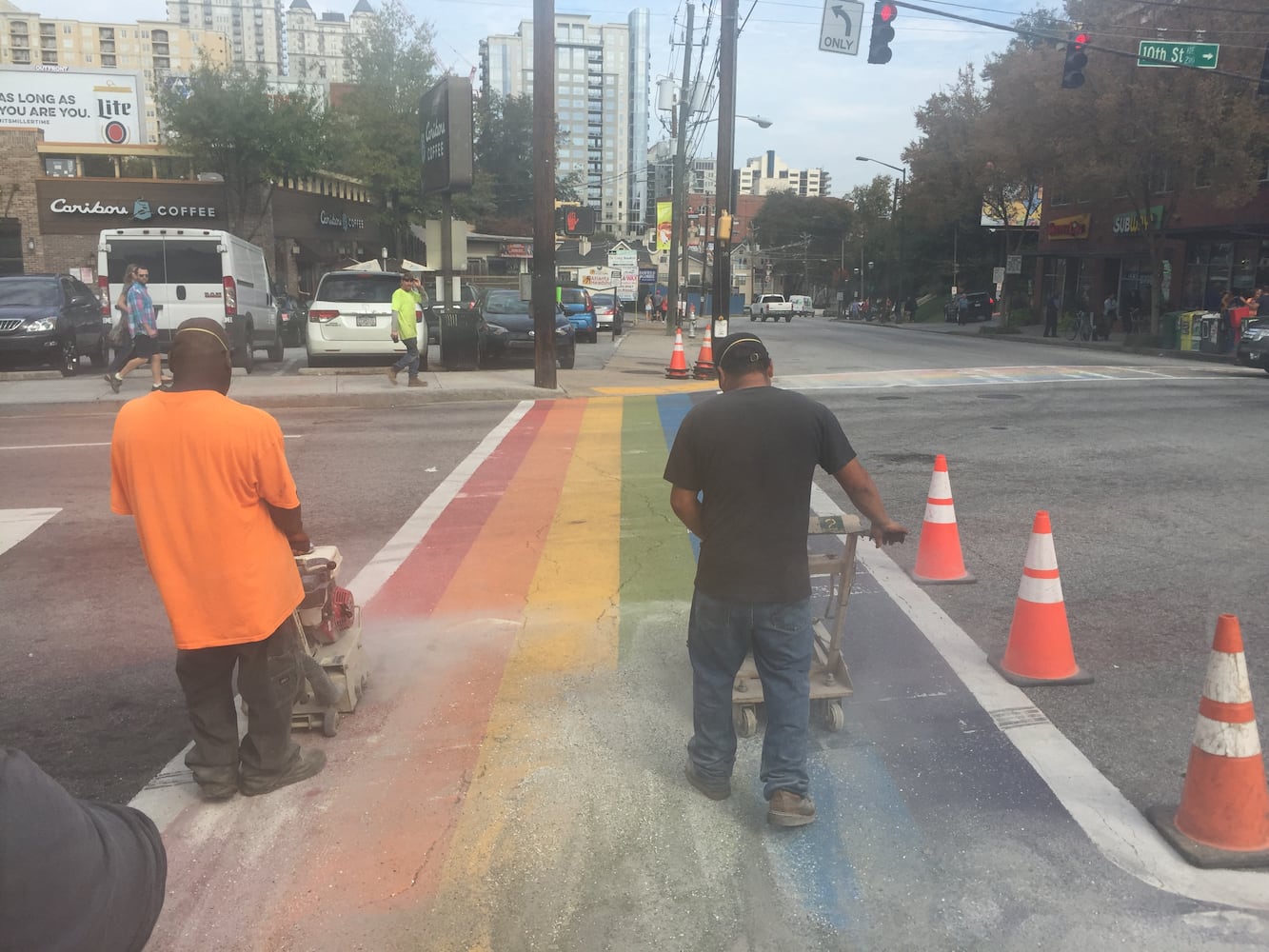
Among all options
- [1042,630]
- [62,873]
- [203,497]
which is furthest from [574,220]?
[62,873]

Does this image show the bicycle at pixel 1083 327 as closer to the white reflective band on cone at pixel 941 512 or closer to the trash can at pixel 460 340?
the trash can at pixel 460 340

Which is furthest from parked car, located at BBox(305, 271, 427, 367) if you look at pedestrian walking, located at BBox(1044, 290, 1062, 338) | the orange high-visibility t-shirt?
pedestrian walking, located at BBox(1044, 290, 1062, 338)

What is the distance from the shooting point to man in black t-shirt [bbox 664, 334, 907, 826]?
3396 millimetres

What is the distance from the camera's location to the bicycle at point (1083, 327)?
1432 inches

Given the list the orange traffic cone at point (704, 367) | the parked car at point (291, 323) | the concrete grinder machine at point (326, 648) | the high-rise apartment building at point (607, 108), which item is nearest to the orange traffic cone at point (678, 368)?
the orange traffic cone at point (704, 367)

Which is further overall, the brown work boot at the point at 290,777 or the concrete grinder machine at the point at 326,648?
the concrete grinder machine at the point at 326,648

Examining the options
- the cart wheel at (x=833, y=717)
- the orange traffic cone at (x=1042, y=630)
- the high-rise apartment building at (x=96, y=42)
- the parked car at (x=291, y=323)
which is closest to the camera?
the cart wheel at (x=833, y=717)

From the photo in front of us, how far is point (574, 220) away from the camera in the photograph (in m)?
47.1

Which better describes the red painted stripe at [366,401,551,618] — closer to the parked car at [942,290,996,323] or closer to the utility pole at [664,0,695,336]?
the utility pole at [664,0,695,336]

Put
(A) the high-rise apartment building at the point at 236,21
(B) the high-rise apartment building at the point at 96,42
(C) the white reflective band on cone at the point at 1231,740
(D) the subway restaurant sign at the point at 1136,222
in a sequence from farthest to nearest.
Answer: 1. (A) the high-rise apartment building at the point at 236,21
2. (B) the high-rise apartment building at the point at 96,42
3. (D) the subway restaurant sign at the point at 1136,222
4. (C) the white reflective band on cone at the point at 1231,740

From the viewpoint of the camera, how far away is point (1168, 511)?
7977mm

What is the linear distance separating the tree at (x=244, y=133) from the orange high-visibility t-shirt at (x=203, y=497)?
41.4 metres

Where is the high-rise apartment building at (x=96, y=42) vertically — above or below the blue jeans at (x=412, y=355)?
above

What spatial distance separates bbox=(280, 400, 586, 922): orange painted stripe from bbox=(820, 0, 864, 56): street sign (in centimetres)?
1374
